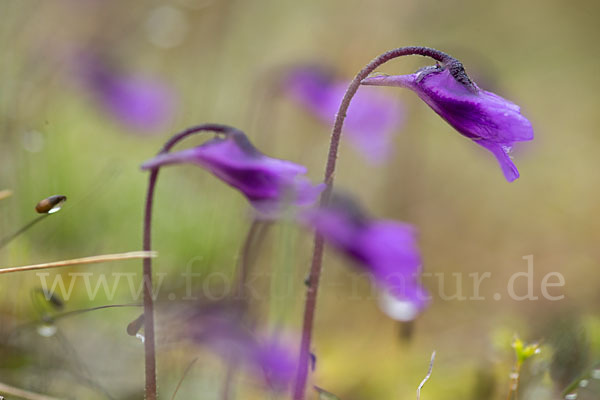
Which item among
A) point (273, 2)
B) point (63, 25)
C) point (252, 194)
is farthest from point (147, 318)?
point (273, 2)

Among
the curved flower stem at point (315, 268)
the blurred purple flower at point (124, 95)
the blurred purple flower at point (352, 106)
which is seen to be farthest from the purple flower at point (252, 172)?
the blurred purple flower at point (124, 95)

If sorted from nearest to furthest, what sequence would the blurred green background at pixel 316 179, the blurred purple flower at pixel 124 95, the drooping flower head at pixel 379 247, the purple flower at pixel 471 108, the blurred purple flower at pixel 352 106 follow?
the purple flower at pixel 471 108
the drooping flower head at pixel 379 247
the blurred green background at pixel 316 179
the blurred purple flower at pixel 352 106
the blurred purple flower at pixel 124 95

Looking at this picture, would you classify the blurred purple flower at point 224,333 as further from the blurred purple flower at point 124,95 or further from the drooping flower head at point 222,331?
the blurred purple flower at point 124,95

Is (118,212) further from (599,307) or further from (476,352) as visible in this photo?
(599,307)

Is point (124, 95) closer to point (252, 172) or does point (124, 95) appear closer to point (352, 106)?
point (352, 106)

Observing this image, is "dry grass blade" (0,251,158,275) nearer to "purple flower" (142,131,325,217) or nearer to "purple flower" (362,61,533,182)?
"purple flower" (142,131,325,217)

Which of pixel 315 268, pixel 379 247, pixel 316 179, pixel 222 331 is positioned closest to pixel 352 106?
A: pixel 316 179

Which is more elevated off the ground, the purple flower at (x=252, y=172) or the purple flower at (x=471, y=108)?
the purple flower at (x=471, y=108)

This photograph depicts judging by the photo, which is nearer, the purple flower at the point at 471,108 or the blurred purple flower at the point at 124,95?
the purple flower at the point at 471,108
